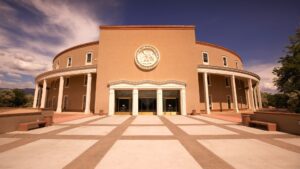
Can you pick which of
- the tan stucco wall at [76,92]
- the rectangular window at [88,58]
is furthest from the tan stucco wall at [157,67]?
the tan stucco wall at [76,92]

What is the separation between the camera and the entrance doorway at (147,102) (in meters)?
24.8

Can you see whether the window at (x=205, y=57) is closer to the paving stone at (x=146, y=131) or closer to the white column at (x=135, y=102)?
the white column at (x=135, y=102)

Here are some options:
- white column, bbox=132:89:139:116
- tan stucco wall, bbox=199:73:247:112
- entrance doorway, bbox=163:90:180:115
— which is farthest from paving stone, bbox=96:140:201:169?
tan stucco wall, bbox=199:73:247:112

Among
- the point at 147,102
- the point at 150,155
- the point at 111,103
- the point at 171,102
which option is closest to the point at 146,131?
the point at 150,155

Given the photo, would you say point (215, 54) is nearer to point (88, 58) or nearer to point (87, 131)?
point (88, 58)

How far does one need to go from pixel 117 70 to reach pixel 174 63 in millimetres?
9605

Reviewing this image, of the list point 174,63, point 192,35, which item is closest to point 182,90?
point 174,63

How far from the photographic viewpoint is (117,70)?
25812 mm

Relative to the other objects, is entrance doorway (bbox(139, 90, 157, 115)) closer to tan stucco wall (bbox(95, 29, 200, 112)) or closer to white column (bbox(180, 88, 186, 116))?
tan stucco wall (bbox(95, 29, 200, 112))

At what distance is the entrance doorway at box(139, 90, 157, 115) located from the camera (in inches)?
975

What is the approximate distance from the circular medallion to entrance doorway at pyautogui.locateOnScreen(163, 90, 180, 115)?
503 cm

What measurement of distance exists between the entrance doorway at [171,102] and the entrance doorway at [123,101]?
5741 millimetres

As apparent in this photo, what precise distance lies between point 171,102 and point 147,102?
398 cm

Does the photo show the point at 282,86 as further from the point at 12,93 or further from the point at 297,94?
the point at 12,93
